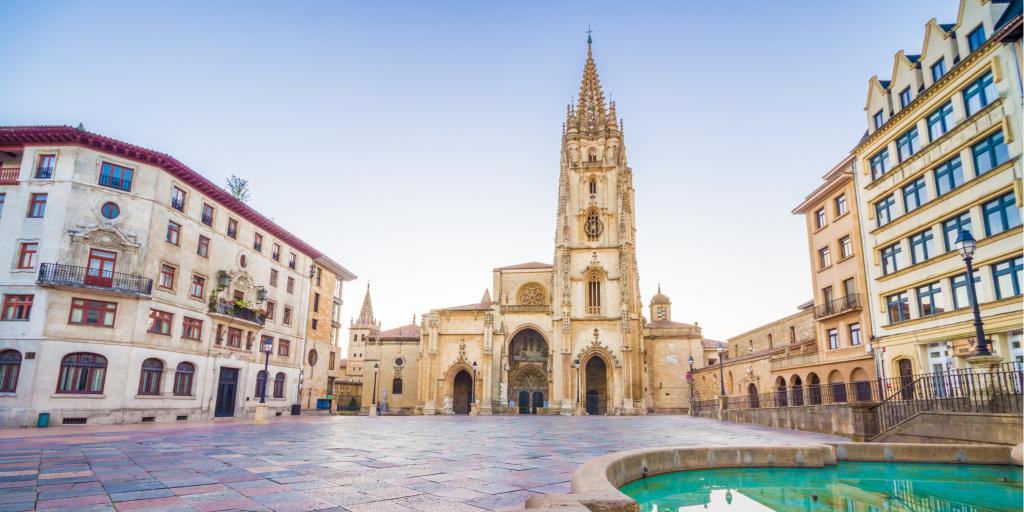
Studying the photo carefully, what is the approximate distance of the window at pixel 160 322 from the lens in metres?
25.9

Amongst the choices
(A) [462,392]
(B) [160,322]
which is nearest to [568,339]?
(A) [462,392]

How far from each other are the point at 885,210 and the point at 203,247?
34509 millimetres

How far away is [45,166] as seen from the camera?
24.4 meters

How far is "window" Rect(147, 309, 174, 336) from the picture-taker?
84.8 ft

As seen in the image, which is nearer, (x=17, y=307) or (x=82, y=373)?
(x=17, y=307)

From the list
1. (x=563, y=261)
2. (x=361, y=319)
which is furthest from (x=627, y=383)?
(x=361, y=319)

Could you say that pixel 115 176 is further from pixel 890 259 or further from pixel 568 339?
pixel 890 259

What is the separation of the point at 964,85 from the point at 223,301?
35.8 meters

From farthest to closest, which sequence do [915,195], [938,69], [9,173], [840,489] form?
[9,173]
[915,195]
[938,69]
[840,489]

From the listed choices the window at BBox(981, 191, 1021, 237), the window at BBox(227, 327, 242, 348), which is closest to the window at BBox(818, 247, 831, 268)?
the window at BBox(981, 191, 1021, 237)

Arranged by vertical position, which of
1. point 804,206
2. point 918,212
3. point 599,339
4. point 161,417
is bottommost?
point 161,417

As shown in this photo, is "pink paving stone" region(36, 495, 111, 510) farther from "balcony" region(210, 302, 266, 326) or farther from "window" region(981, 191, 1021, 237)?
"balcony" region(210, 302, 266, 326)

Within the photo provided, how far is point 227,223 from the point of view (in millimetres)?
32031

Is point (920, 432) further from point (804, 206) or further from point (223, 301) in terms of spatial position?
point (223, 301)
